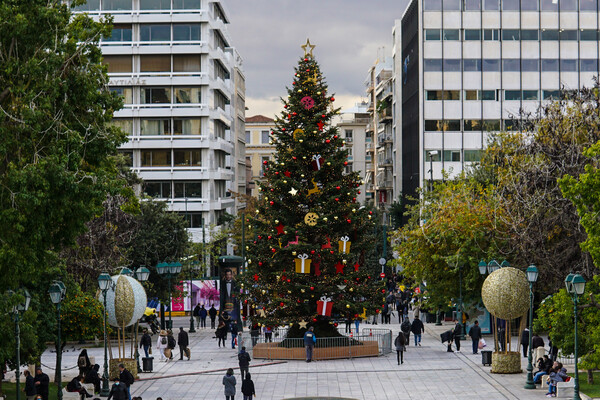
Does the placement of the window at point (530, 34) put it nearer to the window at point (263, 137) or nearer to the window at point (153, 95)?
the window at point (153, 95)

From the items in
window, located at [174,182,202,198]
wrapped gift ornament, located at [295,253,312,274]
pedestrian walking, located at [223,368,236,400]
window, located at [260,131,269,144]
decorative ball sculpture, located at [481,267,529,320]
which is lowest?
pedestrian walking, located at [223,368,236,400]

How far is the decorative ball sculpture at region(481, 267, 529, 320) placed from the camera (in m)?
33.1

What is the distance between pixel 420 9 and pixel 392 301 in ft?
95.0

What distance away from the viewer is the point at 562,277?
123 feet

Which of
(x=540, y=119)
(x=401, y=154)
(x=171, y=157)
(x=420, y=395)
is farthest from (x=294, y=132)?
(x=401, y=154)

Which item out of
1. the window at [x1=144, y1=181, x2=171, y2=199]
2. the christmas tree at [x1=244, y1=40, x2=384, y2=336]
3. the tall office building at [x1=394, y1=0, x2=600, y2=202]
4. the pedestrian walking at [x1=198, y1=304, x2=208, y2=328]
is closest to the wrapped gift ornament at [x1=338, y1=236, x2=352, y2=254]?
the christmas tree at [x1=244, y1=40, x2=384, y2=336]

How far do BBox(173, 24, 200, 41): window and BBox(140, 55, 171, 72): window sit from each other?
6.33 feet

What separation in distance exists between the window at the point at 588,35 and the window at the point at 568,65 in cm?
215

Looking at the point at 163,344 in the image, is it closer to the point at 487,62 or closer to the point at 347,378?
the point at 347,378

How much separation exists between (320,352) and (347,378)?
523 centimetres

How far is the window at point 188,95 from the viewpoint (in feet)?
266

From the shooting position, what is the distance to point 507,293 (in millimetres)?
33094

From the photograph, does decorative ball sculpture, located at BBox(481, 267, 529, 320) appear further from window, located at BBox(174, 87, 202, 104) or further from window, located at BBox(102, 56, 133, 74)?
window, located at BBox(102, 56, 133, 74)

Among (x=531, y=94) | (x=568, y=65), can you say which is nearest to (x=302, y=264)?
(x=531, y=94)
